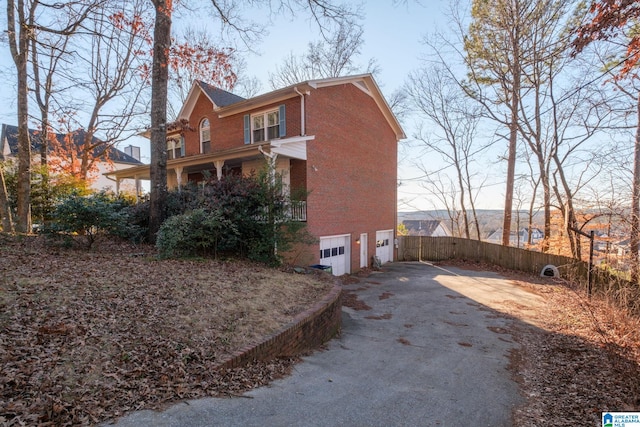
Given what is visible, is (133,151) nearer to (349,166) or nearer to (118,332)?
(349,166)

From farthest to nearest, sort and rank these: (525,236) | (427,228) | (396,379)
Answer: (427,228), (525,236), (396,379)

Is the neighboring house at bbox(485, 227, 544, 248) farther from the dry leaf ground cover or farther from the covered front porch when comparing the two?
the dry leaf ground cover

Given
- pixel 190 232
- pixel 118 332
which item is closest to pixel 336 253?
pixel 190 232

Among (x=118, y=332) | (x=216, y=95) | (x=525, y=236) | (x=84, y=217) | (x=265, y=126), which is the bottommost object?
(x=525, y=236)

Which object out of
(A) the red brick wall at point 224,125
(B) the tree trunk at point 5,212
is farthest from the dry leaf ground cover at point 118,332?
(A) the red brick wall at point 224,125

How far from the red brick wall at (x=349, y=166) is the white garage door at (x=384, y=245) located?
0.46m

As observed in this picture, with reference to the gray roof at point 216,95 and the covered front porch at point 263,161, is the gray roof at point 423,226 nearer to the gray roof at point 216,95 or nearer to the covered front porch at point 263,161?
the gray roof at point 216,95

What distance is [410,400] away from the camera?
160 inches

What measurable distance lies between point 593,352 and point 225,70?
12.9 metres

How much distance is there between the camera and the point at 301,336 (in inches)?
218

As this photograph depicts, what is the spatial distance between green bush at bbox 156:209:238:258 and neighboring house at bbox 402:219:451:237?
36794mm

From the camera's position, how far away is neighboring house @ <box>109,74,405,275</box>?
1269 cm

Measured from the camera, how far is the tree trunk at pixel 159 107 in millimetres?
9547

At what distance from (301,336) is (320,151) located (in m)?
9.08
